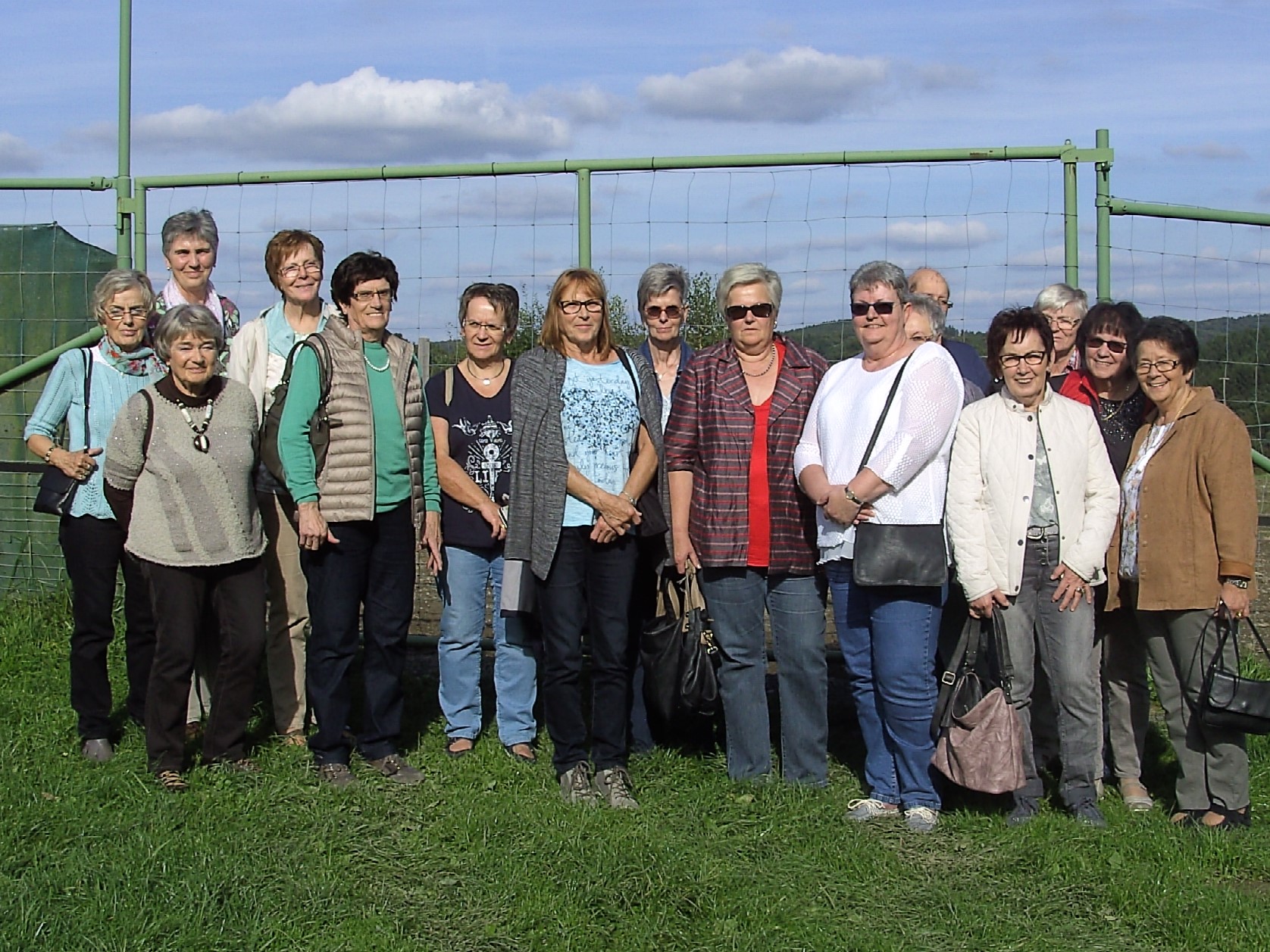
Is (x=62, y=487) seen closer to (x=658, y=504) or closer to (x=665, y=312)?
(x=658, y=504)

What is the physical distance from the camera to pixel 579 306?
16.4ft

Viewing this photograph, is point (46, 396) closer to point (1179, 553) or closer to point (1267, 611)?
point (1179, 553)

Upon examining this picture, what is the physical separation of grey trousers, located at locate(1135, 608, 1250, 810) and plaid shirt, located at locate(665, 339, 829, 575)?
4.22 feet

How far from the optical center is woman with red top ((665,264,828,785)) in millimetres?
4914

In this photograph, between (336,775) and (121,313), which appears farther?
(121,313)

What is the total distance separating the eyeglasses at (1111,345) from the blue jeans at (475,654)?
2448 millimetres

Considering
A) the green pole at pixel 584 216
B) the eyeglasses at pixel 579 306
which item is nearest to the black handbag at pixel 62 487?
the eyeglasses at pixel 579 306

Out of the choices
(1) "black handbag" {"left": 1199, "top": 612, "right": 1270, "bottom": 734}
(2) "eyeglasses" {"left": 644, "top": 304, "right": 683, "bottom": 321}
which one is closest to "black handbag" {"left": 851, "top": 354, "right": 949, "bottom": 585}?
(1) "black handbag" {"left": 1199, "top": 612, "right": 1270, "bottom": 734}

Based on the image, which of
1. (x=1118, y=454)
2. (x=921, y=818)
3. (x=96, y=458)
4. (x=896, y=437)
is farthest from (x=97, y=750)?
(x=1118, y=454)

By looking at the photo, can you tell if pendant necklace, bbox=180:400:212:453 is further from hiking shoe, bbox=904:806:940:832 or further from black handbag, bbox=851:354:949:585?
hiking shoe, bbox=904:806:940:832

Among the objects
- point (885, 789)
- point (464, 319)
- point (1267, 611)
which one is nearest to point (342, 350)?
point (464, 319)

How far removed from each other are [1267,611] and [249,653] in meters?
6.37

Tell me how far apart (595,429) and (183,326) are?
156 centimetres

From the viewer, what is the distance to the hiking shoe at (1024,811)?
4.75 metres
